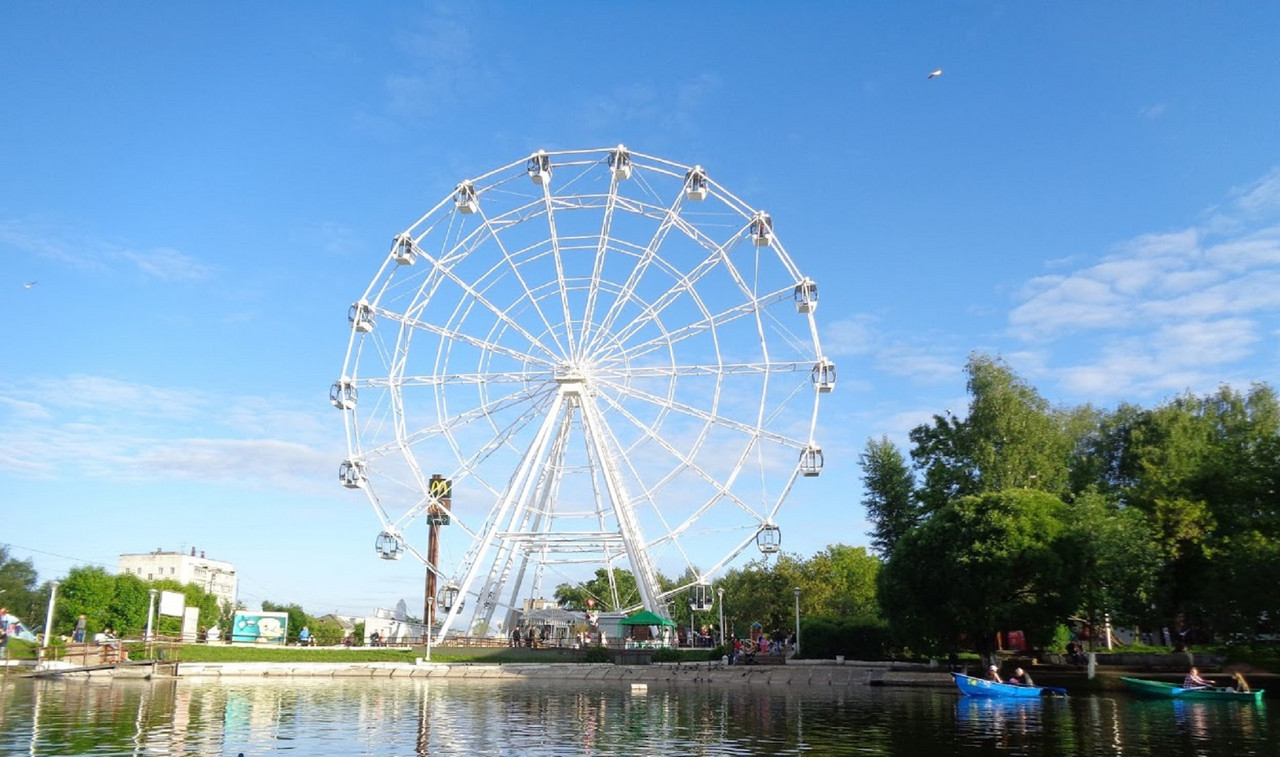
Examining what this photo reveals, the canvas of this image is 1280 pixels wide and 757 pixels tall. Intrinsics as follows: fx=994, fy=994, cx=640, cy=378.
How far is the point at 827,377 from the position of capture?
52594 millimetres

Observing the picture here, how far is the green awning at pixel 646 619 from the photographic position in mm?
55750

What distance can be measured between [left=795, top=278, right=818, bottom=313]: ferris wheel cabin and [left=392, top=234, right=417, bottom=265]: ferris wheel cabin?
2088 centimetres

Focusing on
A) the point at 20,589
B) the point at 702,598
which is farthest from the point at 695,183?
the point at 20,589

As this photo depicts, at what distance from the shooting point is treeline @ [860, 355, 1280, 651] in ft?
143

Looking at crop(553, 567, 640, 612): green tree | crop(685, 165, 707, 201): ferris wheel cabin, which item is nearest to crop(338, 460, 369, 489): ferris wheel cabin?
crop(685, 165, 707, 201): ferris wheel cabin

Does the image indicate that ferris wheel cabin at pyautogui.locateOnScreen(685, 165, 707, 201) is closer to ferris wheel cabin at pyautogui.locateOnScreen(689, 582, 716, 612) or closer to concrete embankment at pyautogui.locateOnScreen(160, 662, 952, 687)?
ferris wheel cabin at pyautogui.locateOnScreen(689, 582, 716, 612)

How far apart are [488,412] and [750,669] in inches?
757

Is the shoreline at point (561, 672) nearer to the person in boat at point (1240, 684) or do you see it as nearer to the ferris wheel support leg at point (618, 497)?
the ferris wheel support leg at point (618, 497)

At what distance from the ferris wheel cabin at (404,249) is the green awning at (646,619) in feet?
77.6

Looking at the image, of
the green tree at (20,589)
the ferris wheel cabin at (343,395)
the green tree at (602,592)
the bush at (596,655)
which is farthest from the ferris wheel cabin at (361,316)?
the green tree at (20,589)

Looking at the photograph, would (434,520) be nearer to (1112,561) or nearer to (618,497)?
(618,497)

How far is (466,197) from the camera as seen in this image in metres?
53.4

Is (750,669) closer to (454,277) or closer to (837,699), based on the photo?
(837,699)

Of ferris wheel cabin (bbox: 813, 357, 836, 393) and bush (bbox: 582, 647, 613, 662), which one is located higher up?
ferris wheel cabin (bbox: 813, 357, 836, 393)
